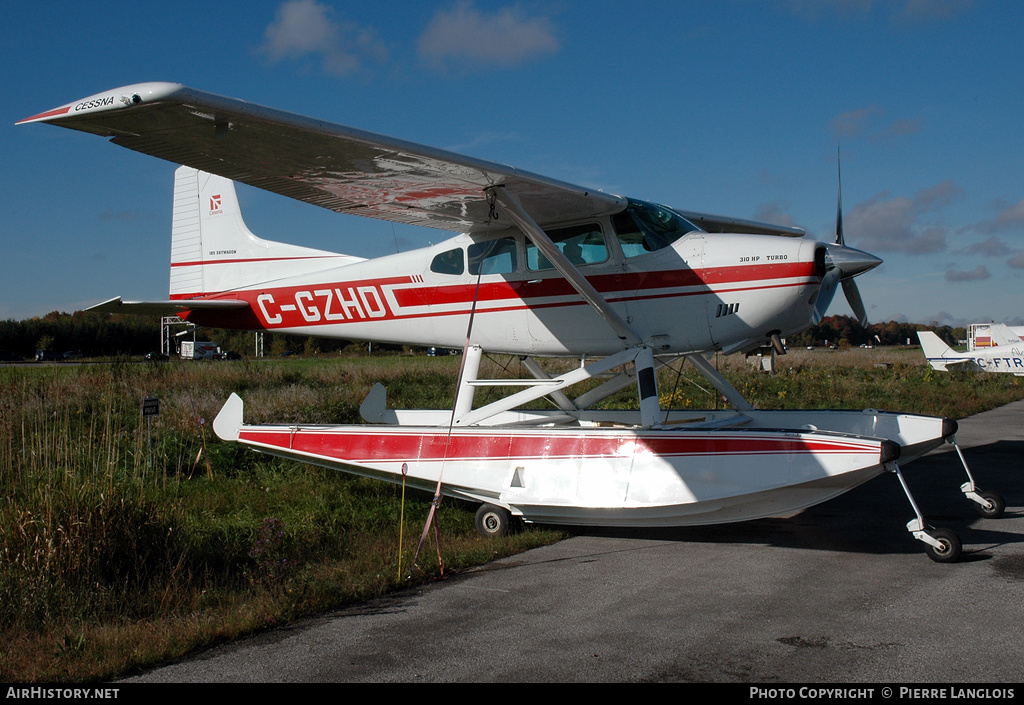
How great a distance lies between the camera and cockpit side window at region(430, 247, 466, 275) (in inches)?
315

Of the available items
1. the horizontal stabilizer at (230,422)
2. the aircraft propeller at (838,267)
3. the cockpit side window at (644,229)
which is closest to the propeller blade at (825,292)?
the aircraft propeller at (838,267)

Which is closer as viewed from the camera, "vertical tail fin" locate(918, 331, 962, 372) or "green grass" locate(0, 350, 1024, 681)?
"green grass" locate(0, 350, 1024, 681)

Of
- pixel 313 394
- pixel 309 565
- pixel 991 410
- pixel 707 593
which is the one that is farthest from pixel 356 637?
pixel 991 410

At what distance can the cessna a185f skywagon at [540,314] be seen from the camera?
535 cm

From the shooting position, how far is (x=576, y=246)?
737 centimetres

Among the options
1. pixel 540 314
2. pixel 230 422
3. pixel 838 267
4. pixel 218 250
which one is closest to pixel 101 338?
pixel 218 250

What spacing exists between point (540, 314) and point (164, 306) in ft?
15.9

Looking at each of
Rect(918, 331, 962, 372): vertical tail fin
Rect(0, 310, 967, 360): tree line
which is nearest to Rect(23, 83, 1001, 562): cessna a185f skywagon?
Rect(918, 331, 962, 372): vertical tail fin

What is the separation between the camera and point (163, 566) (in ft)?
15.9

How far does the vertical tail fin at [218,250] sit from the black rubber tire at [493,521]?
13.4ft

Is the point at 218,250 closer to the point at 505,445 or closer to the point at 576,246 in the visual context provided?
the point at 576,246

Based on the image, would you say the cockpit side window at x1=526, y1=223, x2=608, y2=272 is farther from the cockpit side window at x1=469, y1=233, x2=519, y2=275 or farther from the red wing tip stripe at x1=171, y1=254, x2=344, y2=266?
the red wing tip stripe at x1=171, y1=254, x2=344, y2=266

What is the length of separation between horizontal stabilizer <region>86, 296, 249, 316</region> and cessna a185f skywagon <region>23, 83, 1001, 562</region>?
4cm
